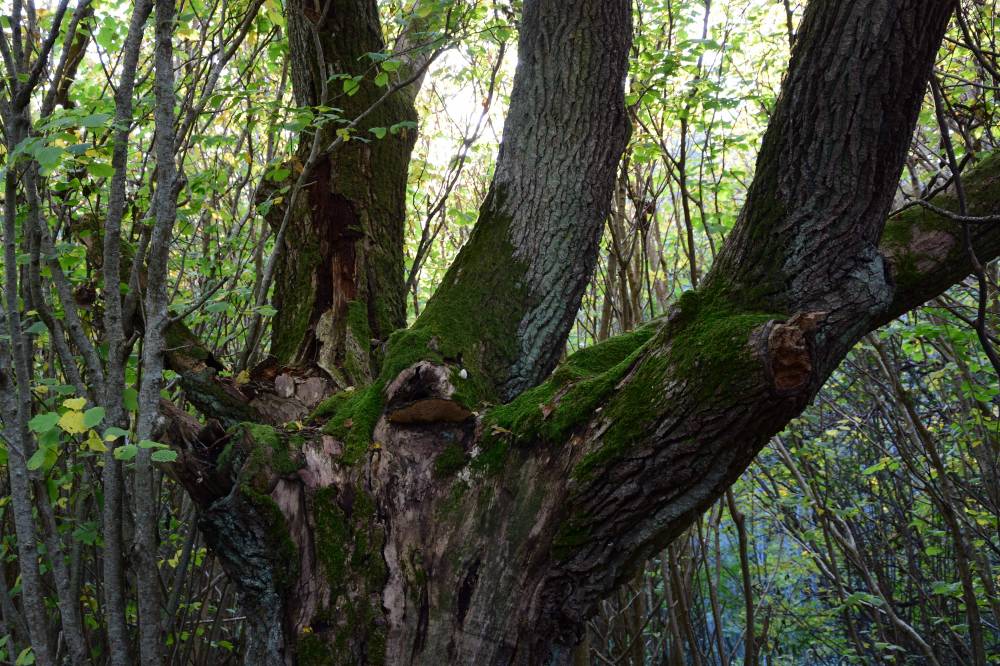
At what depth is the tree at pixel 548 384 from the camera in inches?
62.9

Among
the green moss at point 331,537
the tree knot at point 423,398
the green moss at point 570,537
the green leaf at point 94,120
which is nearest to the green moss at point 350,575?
the green moss at point 331,537

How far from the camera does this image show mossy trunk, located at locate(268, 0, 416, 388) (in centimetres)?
283

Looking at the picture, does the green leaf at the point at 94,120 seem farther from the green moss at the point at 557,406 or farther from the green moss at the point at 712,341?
the green moss at the point at 712,341

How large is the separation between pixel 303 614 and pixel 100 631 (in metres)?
2.07

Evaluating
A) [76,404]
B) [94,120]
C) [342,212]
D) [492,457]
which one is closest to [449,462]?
[492,457]

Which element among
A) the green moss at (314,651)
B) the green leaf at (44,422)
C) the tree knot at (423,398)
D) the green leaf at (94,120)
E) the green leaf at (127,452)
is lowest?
the green moss at (314,651)

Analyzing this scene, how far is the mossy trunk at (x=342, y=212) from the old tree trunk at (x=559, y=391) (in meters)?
0.25

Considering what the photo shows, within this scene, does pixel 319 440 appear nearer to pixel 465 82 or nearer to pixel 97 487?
pixel 97 487

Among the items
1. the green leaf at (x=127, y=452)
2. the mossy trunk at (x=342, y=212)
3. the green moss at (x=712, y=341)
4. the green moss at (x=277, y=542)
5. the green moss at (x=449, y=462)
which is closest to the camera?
the green moss at (x=712, y=341)

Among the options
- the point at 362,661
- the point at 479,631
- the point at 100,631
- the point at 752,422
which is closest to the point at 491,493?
the point at 479,631

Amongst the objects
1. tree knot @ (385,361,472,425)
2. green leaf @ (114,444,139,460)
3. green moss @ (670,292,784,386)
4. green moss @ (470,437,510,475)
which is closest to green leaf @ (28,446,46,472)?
green leaf @ (114,444,139,460)

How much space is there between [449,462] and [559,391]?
0.38 meters

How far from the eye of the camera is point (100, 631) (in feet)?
11.0

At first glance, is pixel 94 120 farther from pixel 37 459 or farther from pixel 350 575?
pixel 350 575
